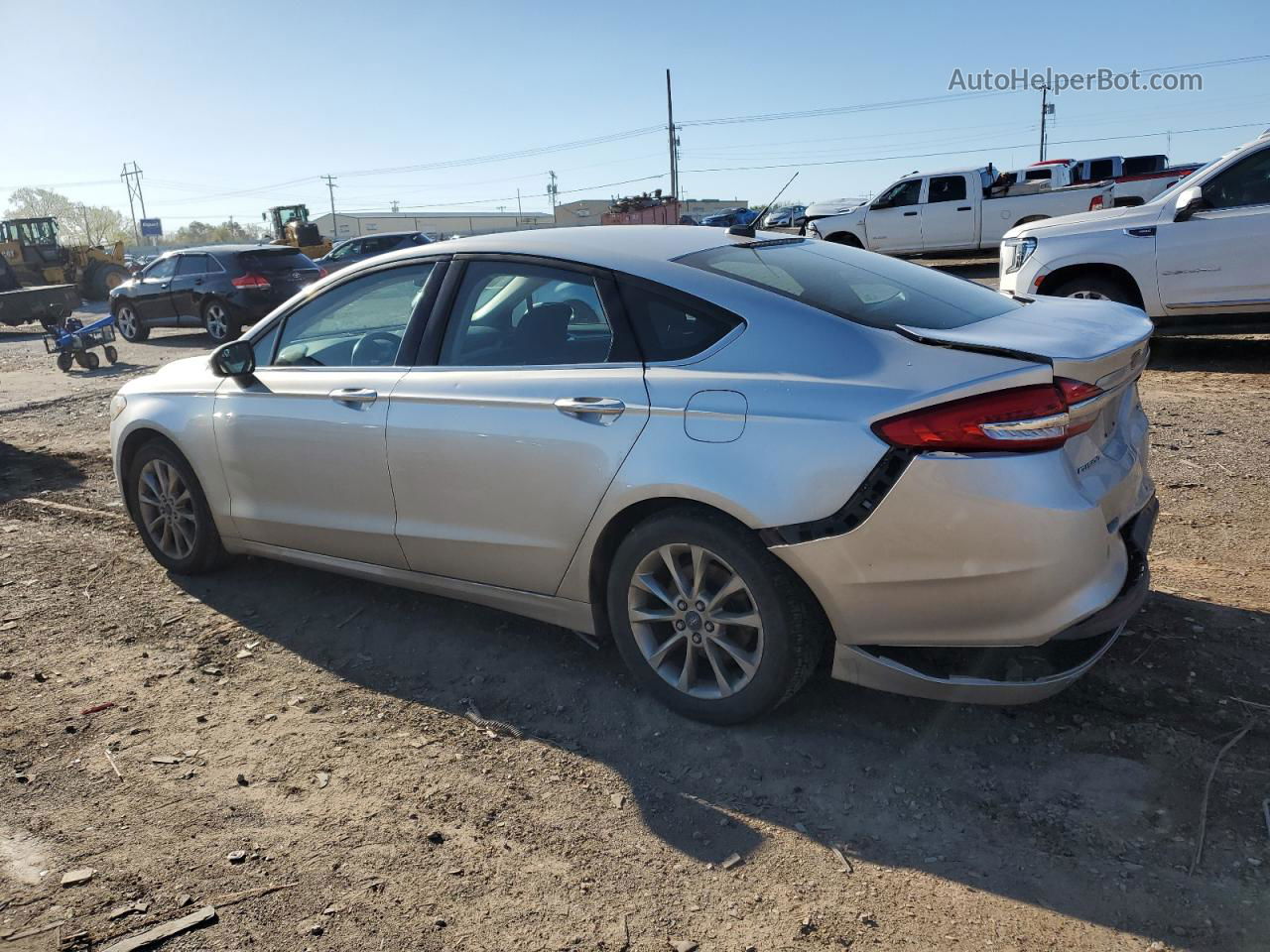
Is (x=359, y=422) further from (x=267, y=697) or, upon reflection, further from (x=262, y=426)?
(x=267, y=697)

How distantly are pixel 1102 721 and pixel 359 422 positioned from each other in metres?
2.86

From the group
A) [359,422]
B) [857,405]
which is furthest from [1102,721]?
[359,422]

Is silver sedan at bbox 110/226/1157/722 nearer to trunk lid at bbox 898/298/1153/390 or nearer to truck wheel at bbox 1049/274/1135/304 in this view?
trunk lid at bbox 898/298/1153/390

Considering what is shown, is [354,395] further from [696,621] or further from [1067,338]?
[1067,338]

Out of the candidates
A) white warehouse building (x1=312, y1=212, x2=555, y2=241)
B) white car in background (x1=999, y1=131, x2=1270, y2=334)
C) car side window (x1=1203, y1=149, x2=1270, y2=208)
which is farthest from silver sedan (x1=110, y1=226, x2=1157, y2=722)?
white warehouse building (x1=312, y1=212, x2=555, y2=241)

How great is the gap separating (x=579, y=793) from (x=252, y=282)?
15.7 m

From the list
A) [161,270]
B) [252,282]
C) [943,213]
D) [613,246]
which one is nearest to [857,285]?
[613,246]

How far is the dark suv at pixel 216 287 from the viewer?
16812 millimetres

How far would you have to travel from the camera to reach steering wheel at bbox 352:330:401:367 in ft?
13.2

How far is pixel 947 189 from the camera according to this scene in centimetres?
2102

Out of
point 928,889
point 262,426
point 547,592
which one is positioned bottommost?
point 928,889

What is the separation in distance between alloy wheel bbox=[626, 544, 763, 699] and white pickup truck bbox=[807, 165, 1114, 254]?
18.8m

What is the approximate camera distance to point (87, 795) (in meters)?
3.18

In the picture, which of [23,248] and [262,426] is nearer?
[262,426]
